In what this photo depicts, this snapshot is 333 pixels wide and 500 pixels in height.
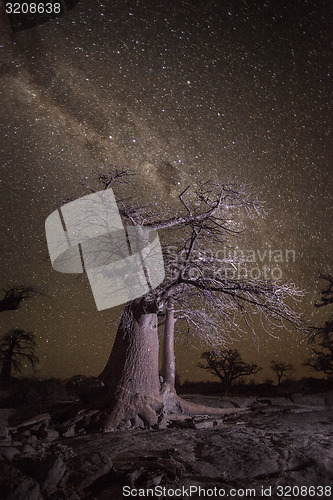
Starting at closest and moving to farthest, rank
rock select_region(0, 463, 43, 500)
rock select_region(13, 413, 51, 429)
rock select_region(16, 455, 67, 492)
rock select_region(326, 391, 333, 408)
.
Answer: rock select_region(0, 463, 43, 500)
rock select_region(16, 455, 67, 492)
rock select_region(13, 413, 51, 429)
rock select_region(326, 391, 333, 408)

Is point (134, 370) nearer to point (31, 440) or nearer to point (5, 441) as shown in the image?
point (31, 440)

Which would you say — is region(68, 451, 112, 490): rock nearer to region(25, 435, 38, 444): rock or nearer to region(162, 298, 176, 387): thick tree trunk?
region(25, 435, 38, 444): rock

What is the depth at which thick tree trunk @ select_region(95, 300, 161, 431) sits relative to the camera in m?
8.23

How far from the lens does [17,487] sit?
3.39 meters

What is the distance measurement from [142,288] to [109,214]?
93.0 inches

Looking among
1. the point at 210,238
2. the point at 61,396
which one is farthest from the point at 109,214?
the point at 61,396

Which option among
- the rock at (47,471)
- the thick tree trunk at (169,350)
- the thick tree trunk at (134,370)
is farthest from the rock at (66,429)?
the thick tree trunk at (169,350)

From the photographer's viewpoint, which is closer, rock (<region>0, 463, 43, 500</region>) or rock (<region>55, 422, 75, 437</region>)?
rock (<region>0, 463, 43, 500</region>)

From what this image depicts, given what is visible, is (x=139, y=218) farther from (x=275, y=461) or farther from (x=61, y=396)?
(x=61, y=396)

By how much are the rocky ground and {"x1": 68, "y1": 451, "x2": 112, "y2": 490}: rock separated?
0.01 meters

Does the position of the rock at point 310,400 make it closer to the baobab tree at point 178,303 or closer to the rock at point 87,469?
the baobab tree at point 178,303

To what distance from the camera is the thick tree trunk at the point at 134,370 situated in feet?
27.0

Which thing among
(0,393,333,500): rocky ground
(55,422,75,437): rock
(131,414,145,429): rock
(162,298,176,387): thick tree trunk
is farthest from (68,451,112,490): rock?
(162,298,176,387): thick tree trunk

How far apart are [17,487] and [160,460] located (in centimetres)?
220
